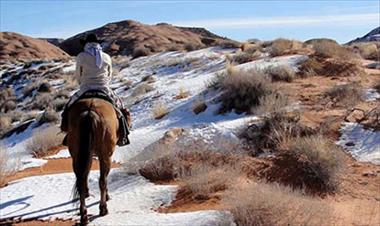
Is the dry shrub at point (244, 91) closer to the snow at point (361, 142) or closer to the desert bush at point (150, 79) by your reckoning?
the snow at point (361, 142)

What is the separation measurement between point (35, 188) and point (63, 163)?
10.2 feet

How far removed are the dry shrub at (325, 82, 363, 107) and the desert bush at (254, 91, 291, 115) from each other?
4.49 feet

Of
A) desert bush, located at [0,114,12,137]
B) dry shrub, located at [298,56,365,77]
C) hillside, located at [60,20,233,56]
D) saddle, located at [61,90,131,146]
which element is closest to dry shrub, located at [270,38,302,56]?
dry shrub, located at [298,56,365,77]

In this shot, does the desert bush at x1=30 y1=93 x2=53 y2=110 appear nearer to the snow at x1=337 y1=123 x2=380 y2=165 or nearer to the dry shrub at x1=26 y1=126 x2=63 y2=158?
the dry shrub at x1=26 y1=126 x2=63 y2=158

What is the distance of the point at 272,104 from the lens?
14.8 m

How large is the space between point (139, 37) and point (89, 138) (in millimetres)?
70676

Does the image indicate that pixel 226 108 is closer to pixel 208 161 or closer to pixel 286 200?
pixel 208 161

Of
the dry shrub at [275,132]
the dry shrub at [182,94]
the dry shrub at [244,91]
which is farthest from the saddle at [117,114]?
the dry shrub at [182,94]

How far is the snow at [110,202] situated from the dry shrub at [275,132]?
3.03m

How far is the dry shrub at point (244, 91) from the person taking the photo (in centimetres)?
1614

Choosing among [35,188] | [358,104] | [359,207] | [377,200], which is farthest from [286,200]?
[358,104]

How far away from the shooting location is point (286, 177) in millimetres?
10781

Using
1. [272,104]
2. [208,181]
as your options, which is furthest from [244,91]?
[208,181]

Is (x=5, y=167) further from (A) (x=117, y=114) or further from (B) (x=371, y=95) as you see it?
(B) (x=371, y=95)
